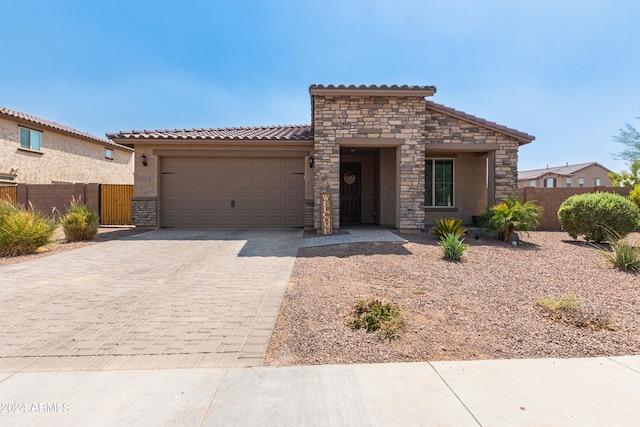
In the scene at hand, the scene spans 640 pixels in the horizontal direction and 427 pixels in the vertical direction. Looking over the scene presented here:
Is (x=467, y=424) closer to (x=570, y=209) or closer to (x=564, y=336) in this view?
(x=564, y=336)

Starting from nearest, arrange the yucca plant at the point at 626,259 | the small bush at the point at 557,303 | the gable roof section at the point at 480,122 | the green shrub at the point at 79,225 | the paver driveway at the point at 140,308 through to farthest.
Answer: the paver driveway at the point at 140,308, the small bush at the point at 557,303, the yucca plant at the point at 626,259, the green shrub at the point at 79,225, the gable roof section at the point at 480,122

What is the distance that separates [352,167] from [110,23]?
1012cm

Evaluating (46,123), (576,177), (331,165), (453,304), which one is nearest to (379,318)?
(453,304)

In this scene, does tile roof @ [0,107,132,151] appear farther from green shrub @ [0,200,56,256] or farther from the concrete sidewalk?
the concrete sidewalk

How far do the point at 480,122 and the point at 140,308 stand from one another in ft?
38.3

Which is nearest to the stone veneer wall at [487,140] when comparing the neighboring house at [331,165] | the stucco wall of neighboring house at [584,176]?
the neighboring house at [331,165]

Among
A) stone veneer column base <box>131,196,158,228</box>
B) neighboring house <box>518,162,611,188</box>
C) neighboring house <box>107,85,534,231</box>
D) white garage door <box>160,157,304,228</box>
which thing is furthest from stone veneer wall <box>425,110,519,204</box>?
neighboring house <box>518,162,611,188</box>

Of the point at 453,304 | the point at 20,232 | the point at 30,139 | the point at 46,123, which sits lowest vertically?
the point at 453,304

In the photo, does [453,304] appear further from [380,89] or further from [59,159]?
[59,159]

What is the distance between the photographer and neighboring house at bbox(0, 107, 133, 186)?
16.8m

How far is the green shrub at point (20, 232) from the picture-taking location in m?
8.38

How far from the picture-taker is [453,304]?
4.75m

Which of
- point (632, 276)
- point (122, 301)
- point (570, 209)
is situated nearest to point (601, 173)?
point (570, 209)

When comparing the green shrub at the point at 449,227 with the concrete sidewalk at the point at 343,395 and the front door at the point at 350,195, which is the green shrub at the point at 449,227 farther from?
the concrete sidewalk at the point at 343,395
